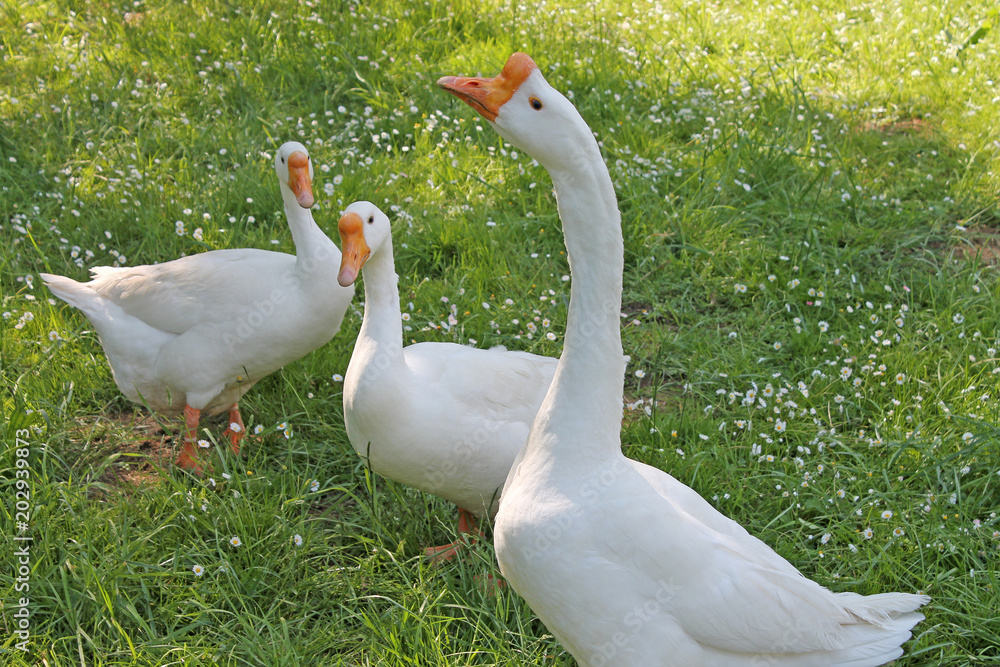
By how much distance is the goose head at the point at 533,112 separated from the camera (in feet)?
7.28

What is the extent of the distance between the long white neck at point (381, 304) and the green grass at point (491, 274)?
0.69 metres

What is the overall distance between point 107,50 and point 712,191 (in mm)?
4755

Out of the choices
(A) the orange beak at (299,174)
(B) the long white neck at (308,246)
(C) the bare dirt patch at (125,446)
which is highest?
(A) the orange beak at (299,174)

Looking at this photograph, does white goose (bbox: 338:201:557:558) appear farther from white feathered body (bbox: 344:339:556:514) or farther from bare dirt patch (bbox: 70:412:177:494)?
bare dirt patch (bbox: 70:412:177:494)

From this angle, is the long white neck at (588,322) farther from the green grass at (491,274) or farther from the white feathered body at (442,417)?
the green grass at (491,274)

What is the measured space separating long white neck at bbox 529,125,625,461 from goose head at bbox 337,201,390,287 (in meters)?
1.15

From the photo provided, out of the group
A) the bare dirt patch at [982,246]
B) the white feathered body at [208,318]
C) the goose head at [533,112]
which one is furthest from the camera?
the bare dirt patch at [982,246]

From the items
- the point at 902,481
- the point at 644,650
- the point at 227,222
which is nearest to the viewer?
the point at 644,650

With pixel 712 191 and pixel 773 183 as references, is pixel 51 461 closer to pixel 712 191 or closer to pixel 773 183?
pixel 712 191

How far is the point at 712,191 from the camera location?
17.5 feet

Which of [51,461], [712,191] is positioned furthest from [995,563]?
[51,461]

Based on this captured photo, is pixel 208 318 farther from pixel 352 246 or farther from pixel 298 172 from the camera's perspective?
pixel 352 246

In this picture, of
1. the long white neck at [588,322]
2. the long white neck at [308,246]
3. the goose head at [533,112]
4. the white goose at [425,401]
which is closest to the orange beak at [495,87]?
the goose head at [533,112]

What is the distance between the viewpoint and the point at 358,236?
339cm
